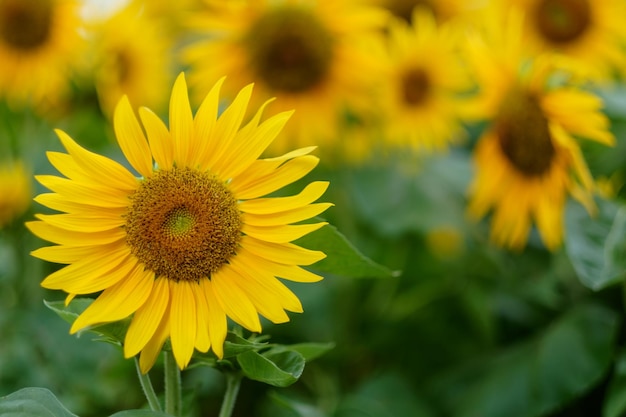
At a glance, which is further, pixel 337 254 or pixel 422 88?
pixel 422 88

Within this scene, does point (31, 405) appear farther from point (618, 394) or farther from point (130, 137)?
point (618, 394)

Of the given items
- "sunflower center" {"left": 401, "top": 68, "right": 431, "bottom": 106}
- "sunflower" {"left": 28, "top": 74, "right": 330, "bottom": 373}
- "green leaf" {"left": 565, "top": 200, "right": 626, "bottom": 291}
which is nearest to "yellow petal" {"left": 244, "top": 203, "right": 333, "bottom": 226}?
"sunflower" {"left": 28, "top": 74, "right": 330, "bottom": 373}

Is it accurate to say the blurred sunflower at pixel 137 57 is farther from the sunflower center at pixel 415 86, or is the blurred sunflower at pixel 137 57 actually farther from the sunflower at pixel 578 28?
the sunflower at pixel 578 28

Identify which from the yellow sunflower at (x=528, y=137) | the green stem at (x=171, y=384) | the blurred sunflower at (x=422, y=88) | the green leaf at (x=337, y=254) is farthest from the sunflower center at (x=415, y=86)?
the green stem at (x=171, y=384)

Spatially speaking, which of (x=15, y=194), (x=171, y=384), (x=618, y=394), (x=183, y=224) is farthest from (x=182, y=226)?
(x=15, y=194)

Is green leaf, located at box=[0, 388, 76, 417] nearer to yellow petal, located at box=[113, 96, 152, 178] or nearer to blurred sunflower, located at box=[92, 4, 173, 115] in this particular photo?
yellow petal, located at box=[113, 96, 152, 178]
